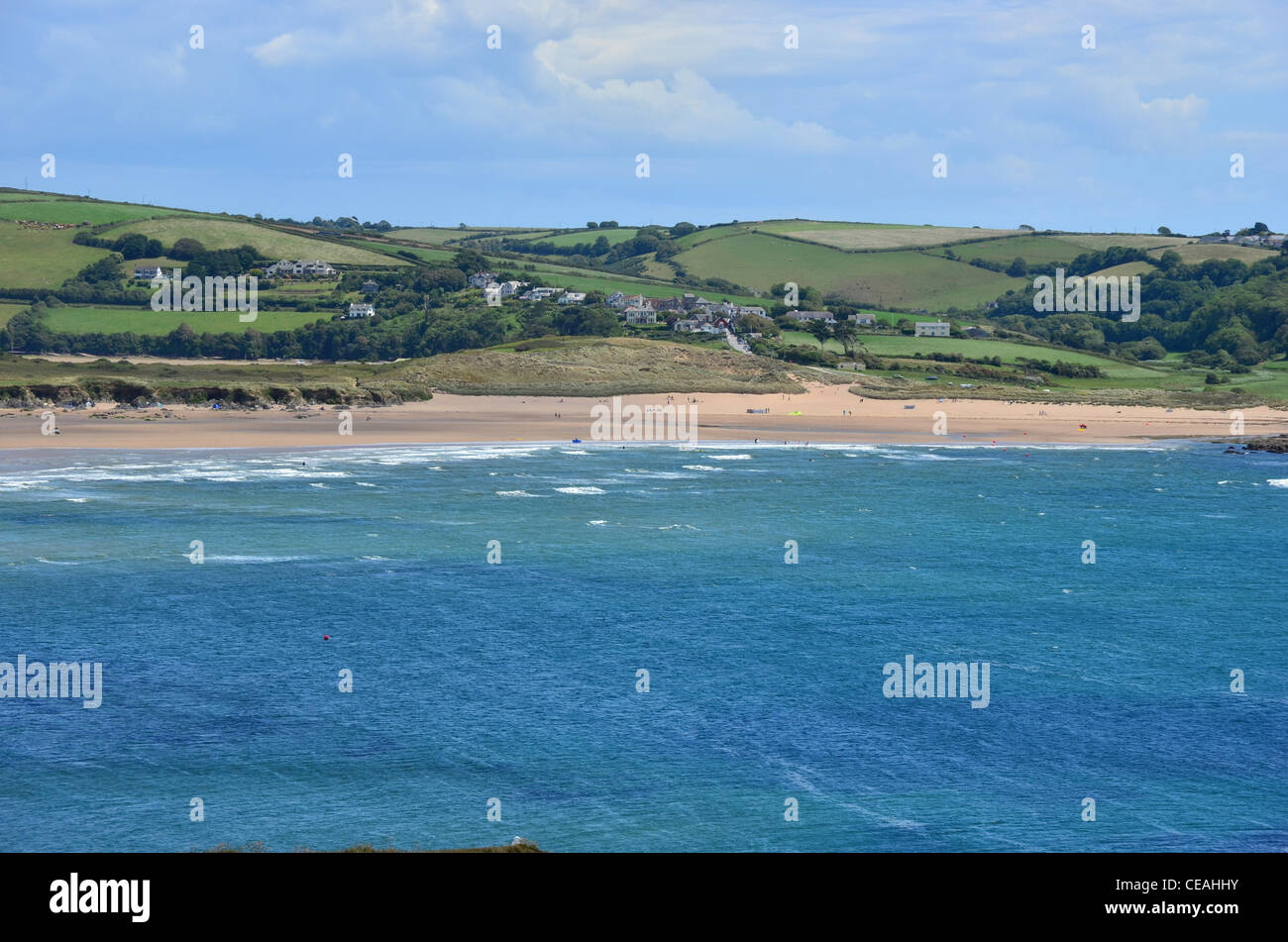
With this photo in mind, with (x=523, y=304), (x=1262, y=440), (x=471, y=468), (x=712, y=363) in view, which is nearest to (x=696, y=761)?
(x=471, y=468)

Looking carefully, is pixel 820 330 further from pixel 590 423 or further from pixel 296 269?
pixel 296 269

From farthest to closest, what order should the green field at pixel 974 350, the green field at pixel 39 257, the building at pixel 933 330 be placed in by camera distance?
the building at pixel 933 330, the green field at pixel 39 257, the green field at pixel 974 350

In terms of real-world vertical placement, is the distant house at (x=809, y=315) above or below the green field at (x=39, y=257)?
below

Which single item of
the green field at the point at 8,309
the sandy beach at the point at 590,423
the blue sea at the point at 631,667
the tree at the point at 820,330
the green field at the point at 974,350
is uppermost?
the green field at the point at 8,309

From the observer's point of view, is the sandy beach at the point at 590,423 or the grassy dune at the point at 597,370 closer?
the sandy beach at the point at 590,423

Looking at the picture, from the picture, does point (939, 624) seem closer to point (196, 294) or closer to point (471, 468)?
point (471, 468)

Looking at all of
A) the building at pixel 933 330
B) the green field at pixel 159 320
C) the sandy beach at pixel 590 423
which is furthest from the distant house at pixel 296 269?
the building at pixel 933 330

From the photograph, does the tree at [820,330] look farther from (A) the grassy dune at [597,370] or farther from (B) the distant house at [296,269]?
(B) the distant house at [296,269]
